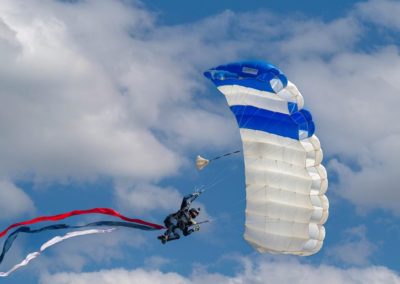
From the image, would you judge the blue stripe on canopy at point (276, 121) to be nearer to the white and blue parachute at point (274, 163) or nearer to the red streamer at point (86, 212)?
the white and blue parachute at point (274, 163)

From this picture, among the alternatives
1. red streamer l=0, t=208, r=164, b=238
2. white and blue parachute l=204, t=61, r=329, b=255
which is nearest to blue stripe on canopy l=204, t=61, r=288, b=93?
white and blue parachute l=204, t=61, r=329, b=255

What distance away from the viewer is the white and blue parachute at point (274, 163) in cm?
3350

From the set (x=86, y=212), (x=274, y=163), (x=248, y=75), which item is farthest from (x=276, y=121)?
(x=86, y=212)

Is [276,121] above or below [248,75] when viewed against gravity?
below

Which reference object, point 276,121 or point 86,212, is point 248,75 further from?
point 86,212

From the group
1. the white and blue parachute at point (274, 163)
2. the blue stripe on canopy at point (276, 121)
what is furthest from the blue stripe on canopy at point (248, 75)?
the blue stripe on canopy at point (276, 121)

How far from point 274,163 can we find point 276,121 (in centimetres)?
167

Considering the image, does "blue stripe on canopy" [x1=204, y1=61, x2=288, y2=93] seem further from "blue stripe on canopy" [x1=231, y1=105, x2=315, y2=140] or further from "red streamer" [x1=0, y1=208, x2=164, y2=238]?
"red streamer" [x1=0, y1=208, x2=164, y2=238]

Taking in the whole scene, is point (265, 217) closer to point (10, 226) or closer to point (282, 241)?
point (282, 241)

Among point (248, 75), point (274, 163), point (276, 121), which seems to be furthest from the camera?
point (274, 163)

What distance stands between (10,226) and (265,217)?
9991 mm

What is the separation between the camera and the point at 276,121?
1337 inches

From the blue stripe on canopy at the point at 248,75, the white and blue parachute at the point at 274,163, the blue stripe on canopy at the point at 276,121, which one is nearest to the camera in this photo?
the blue stripe on canopy at the point at 248,75

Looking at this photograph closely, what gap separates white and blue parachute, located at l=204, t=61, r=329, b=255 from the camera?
33500mm
